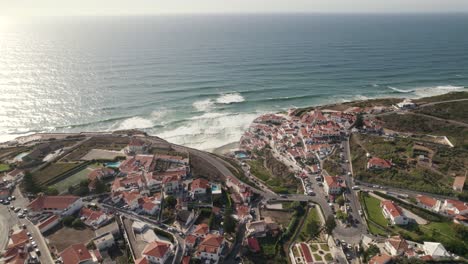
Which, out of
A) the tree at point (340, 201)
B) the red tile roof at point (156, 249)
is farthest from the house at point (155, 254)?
the tree at point (340, 201)

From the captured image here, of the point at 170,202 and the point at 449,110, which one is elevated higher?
the point at 449,110

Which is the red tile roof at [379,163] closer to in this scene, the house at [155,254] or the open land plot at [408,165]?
the open land plot at [408,165]

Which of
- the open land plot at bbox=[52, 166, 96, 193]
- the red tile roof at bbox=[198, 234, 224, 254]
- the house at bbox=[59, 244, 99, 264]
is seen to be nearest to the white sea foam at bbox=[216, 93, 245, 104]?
the open land plot at bbox=[52, 166, 96, 193]

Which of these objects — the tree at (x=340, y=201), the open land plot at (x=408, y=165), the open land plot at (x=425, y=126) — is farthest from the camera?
the open land plot at (x=425, y=126)

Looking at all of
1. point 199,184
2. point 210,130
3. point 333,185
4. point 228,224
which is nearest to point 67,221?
point 199,184

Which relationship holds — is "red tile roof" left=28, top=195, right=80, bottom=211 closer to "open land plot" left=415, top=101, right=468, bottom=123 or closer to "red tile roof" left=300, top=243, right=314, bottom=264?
"red tile roof" left=300, top=243, right=314, bottom=264

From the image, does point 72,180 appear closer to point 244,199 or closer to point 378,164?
point 244,199

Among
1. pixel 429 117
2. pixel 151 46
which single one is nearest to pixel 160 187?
pixel 429 117
